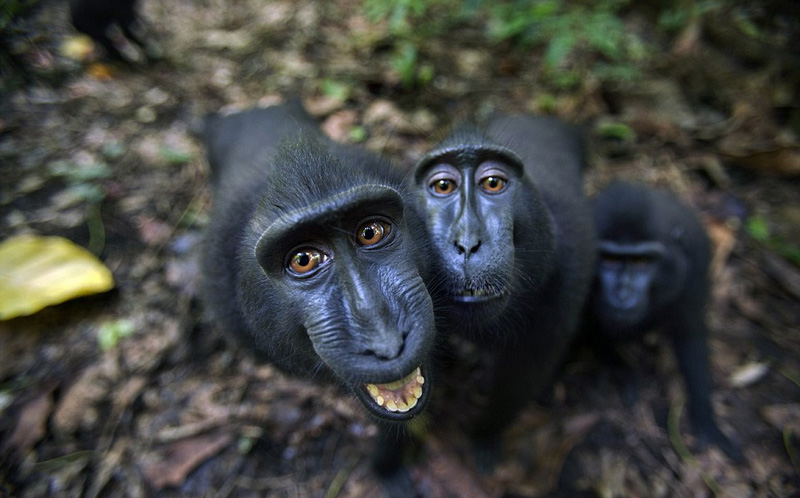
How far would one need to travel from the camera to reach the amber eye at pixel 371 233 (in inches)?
86.4

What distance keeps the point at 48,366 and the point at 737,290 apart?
5.94 m

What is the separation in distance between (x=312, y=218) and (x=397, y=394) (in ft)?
2.81

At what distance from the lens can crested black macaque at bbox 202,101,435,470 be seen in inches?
78.4

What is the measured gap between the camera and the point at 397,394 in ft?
7.14

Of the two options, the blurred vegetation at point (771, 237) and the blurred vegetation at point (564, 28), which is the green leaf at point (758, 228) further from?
the blurred vegetation at point (564, 28)

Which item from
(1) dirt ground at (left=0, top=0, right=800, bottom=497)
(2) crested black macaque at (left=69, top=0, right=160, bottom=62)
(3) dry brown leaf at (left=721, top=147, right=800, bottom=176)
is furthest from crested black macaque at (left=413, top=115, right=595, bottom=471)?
(2) crested black macaque at (left=69, top=0, right=160, bottom=62)

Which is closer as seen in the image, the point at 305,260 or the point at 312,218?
the point at 312,218

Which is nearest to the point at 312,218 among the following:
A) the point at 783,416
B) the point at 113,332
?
the point at 113,332

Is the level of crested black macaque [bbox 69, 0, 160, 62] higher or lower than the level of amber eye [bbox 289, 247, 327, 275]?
higher

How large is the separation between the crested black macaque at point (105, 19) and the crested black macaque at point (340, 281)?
16.6 ft

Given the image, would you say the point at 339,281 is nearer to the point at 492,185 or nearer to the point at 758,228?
the point at 492,185

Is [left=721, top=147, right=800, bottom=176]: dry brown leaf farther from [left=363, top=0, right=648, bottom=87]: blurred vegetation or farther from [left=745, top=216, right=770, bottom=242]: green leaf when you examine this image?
[left=363, top=0, right=648, bottom=87]: blurred vegetation

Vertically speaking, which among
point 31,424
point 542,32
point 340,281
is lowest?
point 31,424

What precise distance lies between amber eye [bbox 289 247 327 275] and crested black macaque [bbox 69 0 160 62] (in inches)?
224
